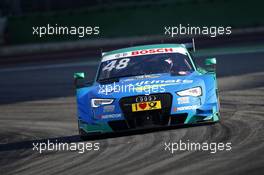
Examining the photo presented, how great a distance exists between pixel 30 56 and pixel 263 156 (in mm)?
24236

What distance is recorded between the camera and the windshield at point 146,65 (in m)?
11.2

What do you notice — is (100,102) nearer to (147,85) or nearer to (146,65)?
(147,85)

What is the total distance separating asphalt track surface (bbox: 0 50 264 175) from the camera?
804 cm

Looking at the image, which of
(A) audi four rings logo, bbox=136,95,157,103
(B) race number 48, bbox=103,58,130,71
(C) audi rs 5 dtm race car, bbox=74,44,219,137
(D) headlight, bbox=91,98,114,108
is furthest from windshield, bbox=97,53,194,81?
(A) audi four rings logo, bbox=136,95,157,103

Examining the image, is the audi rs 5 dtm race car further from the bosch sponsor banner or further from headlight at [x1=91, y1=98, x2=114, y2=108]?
the bosch sponsor banner

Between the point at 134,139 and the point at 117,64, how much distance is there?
1.82 m

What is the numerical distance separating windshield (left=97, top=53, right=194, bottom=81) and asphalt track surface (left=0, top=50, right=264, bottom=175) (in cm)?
104

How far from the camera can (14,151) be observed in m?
10.5

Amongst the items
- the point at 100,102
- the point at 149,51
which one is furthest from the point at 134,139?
the point at 149,51

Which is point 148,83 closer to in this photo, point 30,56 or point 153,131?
point 153,131

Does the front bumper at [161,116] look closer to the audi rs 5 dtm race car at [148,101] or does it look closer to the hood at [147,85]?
the audi rs 5 dtm race car at [148,101]

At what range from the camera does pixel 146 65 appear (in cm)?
1134

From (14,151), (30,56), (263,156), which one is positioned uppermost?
(263,156)

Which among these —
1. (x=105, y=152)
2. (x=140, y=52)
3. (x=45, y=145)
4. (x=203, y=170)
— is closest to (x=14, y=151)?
(x=45, y=145)
